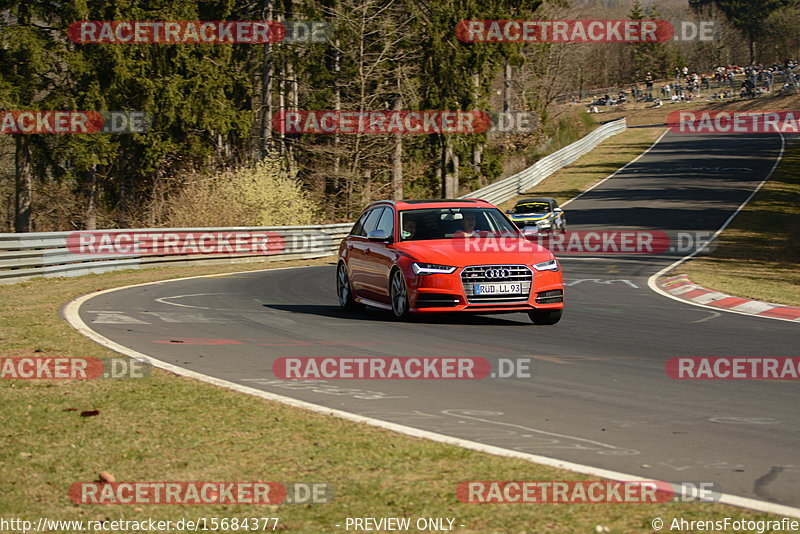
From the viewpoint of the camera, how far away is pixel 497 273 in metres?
12.7

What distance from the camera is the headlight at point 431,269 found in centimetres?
1270

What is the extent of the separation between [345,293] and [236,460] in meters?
9.60

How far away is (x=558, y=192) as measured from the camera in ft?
174

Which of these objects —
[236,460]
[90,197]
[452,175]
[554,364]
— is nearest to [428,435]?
[236,460]

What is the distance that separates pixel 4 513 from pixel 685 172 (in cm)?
5708

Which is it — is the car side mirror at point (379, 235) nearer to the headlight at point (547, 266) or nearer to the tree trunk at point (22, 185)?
the headlight at point (547, 266)

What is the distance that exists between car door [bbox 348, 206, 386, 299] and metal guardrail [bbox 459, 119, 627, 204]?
30.6m

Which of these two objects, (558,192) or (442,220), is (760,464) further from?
(558,192)

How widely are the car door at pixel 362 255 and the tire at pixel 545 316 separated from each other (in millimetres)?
2539

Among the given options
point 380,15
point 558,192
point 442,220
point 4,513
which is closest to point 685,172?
point 558,192

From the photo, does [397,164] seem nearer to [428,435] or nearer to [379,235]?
[379,235]

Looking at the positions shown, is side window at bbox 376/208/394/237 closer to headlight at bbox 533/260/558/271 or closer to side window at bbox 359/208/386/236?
side window at bbox 359/208/386/236

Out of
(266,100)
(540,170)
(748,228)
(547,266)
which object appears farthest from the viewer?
(540,170)

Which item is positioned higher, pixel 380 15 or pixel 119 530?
pixel 380 15
